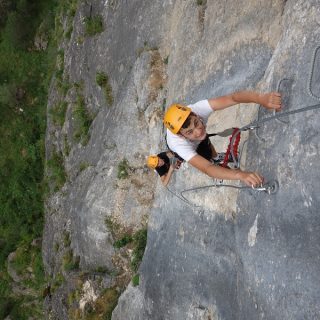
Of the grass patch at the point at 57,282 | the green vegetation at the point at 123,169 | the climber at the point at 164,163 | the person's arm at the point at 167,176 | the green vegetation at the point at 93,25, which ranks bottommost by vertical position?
the grass patch at the point at 57,282

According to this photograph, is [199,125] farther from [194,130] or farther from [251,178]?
[251,178]

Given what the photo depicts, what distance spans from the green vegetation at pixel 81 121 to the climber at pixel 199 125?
8.04 metres

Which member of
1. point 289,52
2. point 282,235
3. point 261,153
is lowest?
point 282,235

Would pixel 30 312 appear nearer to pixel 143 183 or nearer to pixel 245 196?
pixel 143 183

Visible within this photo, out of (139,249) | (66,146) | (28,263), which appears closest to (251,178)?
(139,249)

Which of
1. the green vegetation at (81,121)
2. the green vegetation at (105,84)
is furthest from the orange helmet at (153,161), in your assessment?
the green vegetation at (81,121)

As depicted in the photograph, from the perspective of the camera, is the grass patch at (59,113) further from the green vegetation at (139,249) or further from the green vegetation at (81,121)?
the green vegetation at (139,249)

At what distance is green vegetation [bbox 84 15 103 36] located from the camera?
1459 cm

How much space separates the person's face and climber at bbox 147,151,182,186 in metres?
1.77

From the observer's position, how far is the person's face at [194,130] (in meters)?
6.04

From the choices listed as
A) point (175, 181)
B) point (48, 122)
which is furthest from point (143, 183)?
point (48, 122)

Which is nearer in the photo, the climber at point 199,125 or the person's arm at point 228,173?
the person's arm at point 228,173

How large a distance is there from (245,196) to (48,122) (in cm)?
1242

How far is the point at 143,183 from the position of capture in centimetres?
1110
